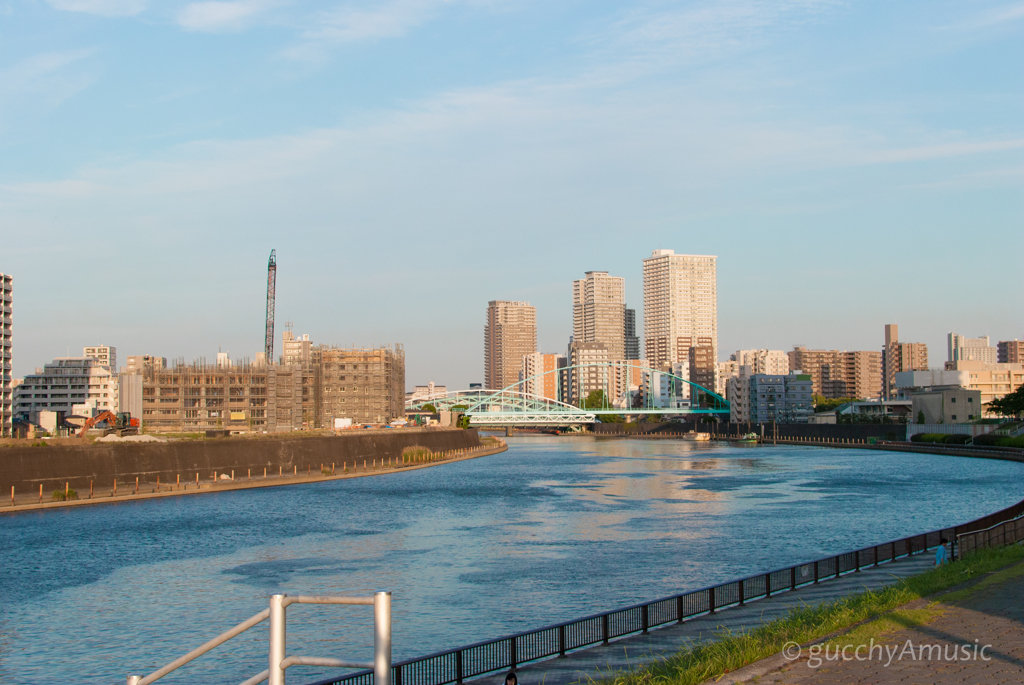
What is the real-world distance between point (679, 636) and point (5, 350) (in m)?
138

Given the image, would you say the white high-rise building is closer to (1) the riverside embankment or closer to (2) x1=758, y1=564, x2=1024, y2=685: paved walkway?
(1) the riverside embankment

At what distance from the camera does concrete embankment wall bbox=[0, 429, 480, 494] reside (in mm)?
65250

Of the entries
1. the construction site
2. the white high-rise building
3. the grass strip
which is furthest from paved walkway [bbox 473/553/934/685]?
the white high-rise building

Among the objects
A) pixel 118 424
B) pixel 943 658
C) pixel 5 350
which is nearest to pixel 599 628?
pixel 943 658

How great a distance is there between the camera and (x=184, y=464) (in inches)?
3157

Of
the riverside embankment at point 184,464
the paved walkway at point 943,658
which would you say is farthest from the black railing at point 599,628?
the riverside embankment at point 184,464

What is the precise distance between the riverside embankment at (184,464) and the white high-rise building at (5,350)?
53.0 metres

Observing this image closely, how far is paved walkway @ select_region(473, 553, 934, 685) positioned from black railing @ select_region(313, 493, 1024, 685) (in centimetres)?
33

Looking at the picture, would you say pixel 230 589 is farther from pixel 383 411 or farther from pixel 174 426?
pixel 383 411

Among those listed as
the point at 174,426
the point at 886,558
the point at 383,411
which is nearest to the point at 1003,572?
the point at 886,558

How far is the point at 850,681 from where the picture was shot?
13930 millimetres

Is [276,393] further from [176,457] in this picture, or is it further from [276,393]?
[176,457]

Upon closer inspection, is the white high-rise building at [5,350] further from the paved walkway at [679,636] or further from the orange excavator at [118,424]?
the paved walkway at [679,636]

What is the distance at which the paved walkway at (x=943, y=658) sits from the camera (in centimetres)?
1395
